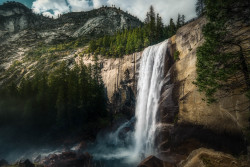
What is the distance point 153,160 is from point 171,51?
65.8 ft

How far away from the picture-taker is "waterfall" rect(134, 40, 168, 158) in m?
24.2

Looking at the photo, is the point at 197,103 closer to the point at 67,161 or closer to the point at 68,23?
the point at 67,161

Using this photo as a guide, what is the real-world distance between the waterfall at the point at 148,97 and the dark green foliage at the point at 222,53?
526 inches

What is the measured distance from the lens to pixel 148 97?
2912 centimetres

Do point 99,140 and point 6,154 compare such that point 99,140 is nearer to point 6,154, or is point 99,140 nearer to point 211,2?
point 6,154

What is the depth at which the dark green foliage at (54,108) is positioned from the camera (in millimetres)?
30734

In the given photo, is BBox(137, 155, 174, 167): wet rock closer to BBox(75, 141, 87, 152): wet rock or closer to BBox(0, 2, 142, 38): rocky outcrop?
BBox(75, 141, 87, 152): wet rock

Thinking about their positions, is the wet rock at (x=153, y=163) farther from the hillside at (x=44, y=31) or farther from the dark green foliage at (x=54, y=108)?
the hillside at (x=44, y=31)

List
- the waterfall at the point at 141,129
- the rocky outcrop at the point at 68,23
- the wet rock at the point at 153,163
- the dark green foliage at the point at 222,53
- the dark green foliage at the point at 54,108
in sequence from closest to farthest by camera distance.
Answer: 1. the dark green foliage at the point at 222,53
2. the wet rock at the point at 153,163
3. the waterfall at the point at 141,129
4. the dark green foliage at the point at 54,108
5. the rocky outcrop at the point at 68,23

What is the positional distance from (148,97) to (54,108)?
2090 cm

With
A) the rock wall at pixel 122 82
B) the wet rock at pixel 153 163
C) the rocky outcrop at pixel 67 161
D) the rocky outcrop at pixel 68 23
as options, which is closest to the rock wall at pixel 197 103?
the wet rock at pixel 153 163

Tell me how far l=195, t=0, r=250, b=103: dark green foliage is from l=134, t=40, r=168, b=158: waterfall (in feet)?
43.8

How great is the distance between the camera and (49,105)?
32.0 metres

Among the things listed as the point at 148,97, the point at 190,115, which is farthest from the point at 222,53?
the point at 148,97
